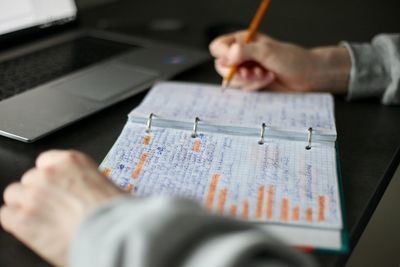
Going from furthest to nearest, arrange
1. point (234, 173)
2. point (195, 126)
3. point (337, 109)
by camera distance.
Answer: point (337, 109) < point (195, 126) < point (234, 173)

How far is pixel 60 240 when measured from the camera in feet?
1.61

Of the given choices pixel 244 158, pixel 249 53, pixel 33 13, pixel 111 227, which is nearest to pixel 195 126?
pixel 244 158

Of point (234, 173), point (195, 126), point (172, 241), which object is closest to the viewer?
point (172, 241)

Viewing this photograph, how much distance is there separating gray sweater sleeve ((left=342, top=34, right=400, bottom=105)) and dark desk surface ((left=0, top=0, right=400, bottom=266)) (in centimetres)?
2

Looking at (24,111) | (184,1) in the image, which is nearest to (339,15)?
(184,1)

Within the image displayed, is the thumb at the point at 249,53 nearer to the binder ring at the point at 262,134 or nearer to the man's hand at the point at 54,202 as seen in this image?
the binder ring at the point at 262,134

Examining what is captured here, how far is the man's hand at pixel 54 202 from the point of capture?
1.62 feet

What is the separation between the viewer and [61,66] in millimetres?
1001

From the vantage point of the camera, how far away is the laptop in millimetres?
791

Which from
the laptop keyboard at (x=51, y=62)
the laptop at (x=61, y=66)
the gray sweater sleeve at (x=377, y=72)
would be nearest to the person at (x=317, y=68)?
the gray sweater sleeve at (x=377, y=72)

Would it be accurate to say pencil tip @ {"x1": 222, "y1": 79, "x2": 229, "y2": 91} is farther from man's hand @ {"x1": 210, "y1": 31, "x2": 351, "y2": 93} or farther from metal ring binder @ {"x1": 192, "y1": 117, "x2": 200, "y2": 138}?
metal ring binder @ {"x1": 192, "y1": 117, "x2": 200, "y2": 138}

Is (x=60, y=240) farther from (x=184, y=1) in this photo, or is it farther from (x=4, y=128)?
(x=184, y=1)

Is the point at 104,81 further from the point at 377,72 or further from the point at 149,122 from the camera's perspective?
the point at 377,72

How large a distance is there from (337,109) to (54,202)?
1.83 ft
